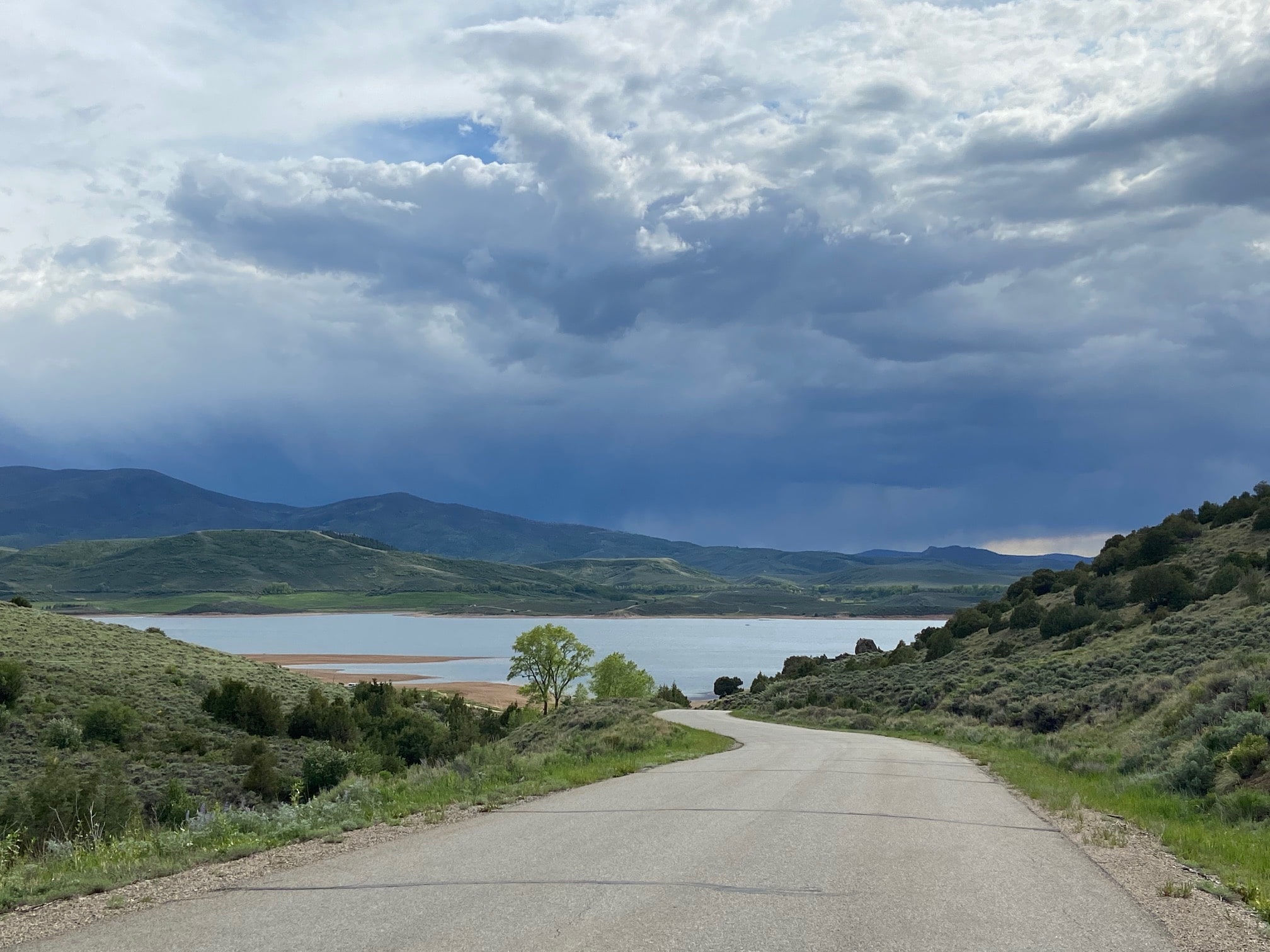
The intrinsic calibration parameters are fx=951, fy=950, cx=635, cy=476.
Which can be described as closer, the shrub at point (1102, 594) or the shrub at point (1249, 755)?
the shrub at point (1249, 755)

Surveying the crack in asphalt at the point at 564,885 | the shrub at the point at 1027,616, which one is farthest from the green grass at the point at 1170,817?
the shrub at the point at 1027,616

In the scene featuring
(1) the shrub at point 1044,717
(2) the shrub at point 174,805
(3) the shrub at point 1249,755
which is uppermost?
(3) the shrub at point 1249,755

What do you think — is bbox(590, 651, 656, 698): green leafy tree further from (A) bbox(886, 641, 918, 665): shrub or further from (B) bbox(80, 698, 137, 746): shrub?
(B) bbox(80, 698, 137, 746): shrub

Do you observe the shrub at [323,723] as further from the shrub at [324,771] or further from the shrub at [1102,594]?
the shrub at [1102,594]

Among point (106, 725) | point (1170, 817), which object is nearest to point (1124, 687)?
point (1170, 817)

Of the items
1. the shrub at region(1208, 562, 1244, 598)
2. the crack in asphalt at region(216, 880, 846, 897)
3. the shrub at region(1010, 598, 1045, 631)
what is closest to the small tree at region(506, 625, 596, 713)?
the shrub at region(1010, 598, 1045, 631)

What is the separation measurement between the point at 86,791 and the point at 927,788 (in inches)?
755

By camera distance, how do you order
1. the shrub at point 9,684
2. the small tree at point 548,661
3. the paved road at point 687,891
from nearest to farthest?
the paved road at point 687,891, the shrub at point 9,684, the small tree at point 548,661

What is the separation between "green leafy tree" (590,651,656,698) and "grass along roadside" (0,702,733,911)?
46656 mm

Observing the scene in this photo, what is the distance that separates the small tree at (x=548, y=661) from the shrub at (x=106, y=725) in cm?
4024

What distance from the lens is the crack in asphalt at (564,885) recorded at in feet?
24.6

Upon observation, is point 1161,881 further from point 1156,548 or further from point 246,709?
point 1156,548

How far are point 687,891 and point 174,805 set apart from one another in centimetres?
2138

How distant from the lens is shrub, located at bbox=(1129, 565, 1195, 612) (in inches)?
1606
